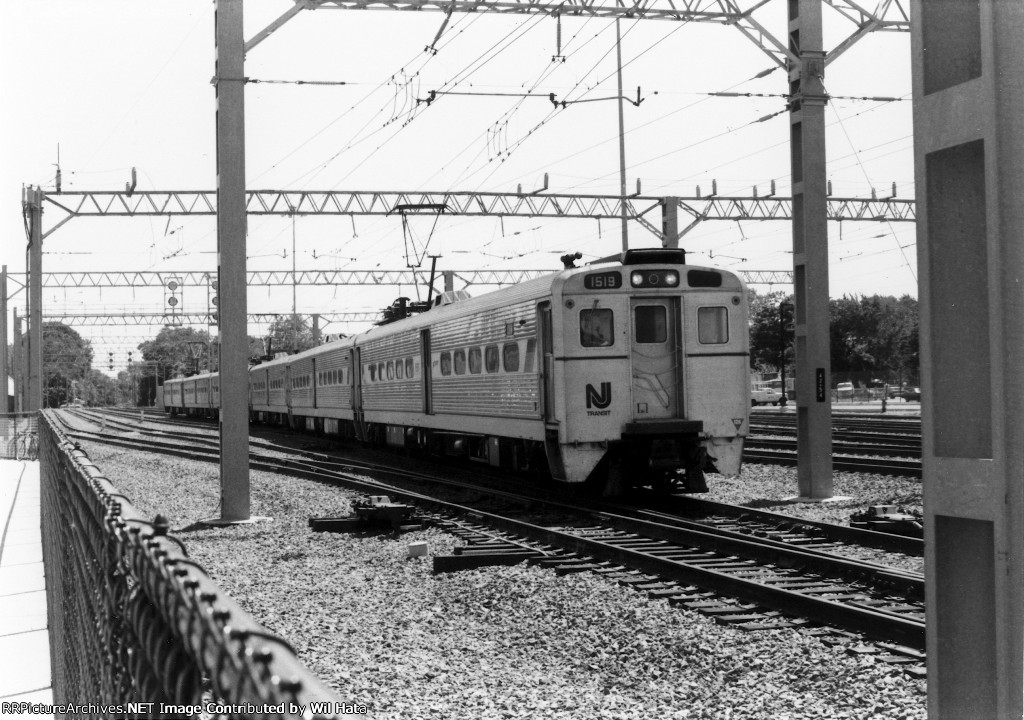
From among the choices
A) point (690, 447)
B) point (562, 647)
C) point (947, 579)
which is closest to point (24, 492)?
point (690, 447)

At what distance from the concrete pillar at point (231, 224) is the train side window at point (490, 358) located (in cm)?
357

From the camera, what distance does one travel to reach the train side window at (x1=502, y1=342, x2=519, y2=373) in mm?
14742

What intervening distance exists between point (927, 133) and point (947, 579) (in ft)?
3.93

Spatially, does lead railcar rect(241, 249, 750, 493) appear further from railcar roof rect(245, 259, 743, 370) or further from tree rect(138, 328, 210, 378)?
tree rect(138, 328, 210, 378)

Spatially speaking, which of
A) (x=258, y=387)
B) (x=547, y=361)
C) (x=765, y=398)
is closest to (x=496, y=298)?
(x=547, y=361)

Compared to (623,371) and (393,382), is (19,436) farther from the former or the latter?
(623,371)

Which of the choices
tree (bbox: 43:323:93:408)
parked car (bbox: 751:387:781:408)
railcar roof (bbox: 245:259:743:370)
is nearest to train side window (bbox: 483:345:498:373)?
railcar roof (bbox: 245:259:743:370)

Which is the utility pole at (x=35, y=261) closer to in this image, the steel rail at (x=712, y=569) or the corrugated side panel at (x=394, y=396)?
the corrugated side panel at (x=394, y=396)

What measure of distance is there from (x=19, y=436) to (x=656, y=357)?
67.4ft

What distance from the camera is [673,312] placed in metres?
14.1

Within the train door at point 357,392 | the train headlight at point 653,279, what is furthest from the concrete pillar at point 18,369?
the train headlight at point 653,279

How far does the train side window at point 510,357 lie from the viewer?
1474cm

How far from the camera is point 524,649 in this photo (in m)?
6.79

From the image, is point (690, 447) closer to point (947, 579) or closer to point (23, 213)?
point (947, 579)
